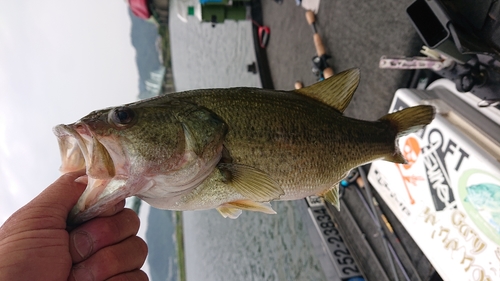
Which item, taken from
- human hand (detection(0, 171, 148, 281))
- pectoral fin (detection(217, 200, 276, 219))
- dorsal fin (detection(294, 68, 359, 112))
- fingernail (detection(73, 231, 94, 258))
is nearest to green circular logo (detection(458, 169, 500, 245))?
dorsal fin (detection(294, 68, 359, 112))

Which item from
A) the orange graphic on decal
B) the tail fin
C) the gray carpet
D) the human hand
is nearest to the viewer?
the human hand

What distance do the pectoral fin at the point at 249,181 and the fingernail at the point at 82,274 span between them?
1.94 ft

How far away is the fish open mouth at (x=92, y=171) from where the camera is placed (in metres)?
1.02

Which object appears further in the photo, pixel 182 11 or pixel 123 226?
pixel 182 11

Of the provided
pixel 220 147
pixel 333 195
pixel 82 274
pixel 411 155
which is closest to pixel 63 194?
pixel 82 274

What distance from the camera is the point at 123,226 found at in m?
1.26

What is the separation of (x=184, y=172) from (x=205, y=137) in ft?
0.49

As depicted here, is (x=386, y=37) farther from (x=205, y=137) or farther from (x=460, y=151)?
(x=205, y=137)

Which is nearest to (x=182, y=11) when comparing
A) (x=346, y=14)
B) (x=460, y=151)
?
(x=346, y=14)

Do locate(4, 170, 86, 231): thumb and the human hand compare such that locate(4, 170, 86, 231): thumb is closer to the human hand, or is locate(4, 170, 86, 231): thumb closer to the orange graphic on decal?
the human hand

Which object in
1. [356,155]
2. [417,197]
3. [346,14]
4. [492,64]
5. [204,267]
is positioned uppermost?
[346,14]

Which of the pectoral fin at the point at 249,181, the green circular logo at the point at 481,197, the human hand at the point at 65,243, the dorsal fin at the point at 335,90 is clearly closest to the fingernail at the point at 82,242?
the human hand at the point at 65,243

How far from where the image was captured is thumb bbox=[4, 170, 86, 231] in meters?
1.06

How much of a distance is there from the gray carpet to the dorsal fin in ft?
5.38
